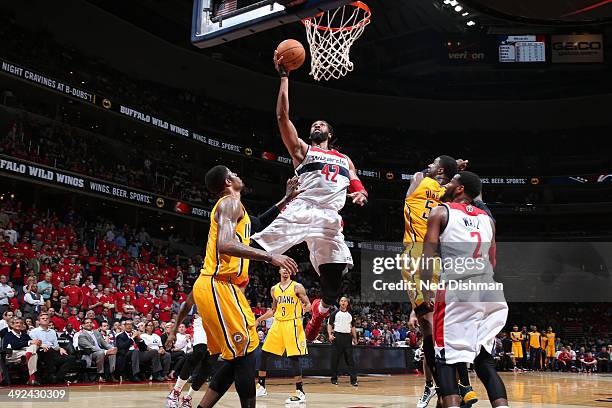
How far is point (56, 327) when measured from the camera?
1263 centimetres

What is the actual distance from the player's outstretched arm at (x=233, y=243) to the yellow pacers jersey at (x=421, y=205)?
2567 millimetres

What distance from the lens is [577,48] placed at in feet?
77.7

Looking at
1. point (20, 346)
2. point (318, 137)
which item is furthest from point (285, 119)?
point (20, 346)

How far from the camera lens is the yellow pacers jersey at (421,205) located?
7.05 metres

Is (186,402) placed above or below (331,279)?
below

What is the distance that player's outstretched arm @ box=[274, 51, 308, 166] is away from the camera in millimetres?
5980

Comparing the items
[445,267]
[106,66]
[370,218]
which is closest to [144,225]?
[106,66]

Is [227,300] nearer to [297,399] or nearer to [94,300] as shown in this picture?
[297,399]

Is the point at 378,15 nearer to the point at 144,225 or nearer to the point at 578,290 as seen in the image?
the point at 144,225

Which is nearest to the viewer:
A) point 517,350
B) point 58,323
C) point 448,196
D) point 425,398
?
point 448,196

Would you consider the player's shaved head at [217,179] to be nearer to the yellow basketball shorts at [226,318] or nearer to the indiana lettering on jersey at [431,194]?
the yellow basketball shorts at [226,318]

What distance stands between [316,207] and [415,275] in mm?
1384

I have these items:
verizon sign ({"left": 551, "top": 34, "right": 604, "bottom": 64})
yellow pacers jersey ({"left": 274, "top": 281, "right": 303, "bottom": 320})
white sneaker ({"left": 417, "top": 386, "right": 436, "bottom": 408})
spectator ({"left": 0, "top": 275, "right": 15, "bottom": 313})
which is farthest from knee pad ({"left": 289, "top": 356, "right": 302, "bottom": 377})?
verizon sign ({"left": 551, "top": 34, "right": 604, "bottom": 64})

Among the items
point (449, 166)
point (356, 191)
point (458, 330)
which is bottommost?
point (458, 330)
